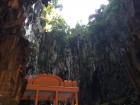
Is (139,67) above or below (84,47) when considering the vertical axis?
below

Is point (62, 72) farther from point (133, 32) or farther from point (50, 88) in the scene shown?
point (133, 32)

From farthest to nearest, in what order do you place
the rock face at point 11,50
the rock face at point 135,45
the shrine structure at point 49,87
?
1. the shrine structure at point 49,87
2. the rock face at point 135,45
3. the rock face at point 11,50

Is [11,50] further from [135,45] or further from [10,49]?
[135,45]

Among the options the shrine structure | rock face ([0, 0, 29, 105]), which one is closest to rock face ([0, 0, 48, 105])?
rock face ([0, 0, 29, 105])

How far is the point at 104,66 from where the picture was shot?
1984cm

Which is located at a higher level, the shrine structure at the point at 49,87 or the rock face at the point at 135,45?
the rock face at the point at 135,45

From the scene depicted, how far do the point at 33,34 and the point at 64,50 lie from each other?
279 centimetres

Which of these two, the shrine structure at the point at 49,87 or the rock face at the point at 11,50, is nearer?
the rock face at the point at 11,50

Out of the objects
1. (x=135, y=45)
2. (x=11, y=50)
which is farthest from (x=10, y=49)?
(x=135, y=45)

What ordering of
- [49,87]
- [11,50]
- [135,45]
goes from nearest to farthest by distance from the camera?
[135,45] < [11,50] < [49,87]

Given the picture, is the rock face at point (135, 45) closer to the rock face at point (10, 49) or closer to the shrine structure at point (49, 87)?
the shrine structure at point (49, 87)

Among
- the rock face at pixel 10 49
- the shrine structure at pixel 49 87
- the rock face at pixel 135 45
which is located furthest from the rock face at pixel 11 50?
the rock face at pixel 135 45

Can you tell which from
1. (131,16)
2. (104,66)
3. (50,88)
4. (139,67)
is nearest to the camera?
(139,67)

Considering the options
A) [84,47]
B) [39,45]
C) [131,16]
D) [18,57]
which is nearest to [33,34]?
[39,45]
